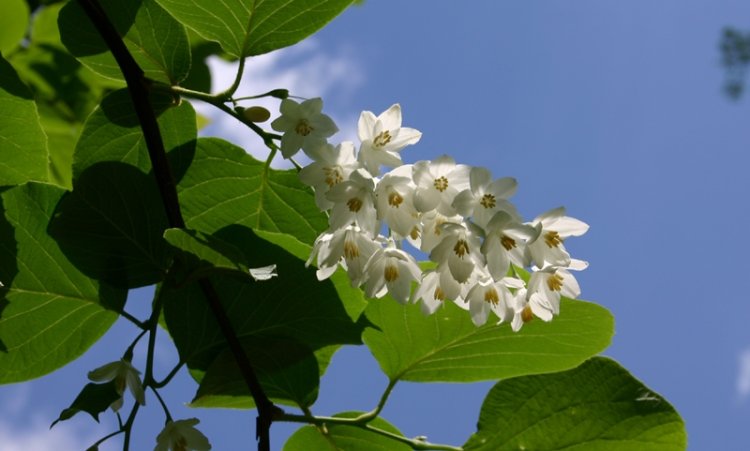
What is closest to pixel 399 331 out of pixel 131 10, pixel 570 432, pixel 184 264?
pixel 570 432

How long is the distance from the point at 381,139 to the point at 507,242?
22 cm

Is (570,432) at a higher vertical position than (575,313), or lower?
lower

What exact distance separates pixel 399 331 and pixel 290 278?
8.7 inches

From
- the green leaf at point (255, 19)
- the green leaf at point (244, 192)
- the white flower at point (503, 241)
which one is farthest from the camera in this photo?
the green leaf at point (244, 192)

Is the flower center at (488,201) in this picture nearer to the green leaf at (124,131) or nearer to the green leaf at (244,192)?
the green leaf at (244,192)

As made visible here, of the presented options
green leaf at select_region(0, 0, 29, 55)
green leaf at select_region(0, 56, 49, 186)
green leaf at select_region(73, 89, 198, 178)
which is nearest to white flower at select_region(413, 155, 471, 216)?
green leaf at select_region(73, 89, 198, 178)

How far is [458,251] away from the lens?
115 centimetres

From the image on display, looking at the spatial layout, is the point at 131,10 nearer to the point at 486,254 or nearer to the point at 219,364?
the point at 219,364

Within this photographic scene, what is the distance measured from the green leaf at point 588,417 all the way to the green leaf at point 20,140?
0.83 metres

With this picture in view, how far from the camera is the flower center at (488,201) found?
3.69ft

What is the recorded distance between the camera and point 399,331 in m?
1.42

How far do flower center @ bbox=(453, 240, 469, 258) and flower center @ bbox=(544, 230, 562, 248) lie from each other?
0.50 ft

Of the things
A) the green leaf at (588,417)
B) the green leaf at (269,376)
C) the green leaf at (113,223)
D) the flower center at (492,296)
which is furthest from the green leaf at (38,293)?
the green leaf at (588,417)

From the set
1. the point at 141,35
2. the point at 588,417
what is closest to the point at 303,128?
the point at 141,35
